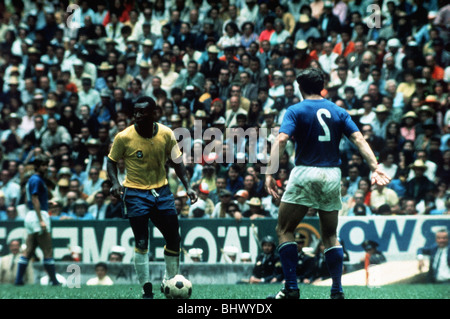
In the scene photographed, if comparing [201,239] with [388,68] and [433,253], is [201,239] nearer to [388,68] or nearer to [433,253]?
[433,253]

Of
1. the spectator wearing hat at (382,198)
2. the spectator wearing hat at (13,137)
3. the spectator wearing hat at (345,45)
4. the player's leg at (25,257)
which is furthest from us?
the spectator wearing hat at (13,137)

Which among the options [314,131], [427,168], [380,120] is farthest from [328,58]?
[314,131]

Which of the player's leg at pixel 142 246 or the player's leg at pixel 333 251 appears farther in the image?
the player's leg at pixel 142 246

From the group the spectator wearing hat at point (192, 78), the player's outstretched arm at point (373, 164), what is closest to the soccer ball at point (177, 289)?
the player's outstretched arm at point (373, 164)

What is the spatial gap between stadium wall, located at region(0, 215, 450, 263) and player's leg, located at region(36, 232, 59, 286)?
5.14 ft

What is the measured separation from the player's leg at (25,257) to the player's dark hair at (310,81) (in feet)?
22.8

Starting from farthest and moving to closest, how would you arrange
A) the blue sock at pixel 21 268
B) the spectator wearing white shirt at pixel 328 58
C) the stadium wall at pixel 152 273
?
1. the spectator wearing white shirt at pixel 328 58
2. the stadium wall at pixel 152 273
3. the blue sock at pixel 21 268

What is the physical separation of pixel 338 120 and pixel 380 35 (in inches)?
390

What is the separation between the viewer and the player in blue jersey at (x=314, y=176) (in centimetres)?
863

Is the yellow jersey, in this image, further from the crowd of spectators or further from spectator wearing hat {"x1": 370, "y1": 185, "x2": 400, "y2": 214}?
spectator wearing hat {"x1": 370, "y1": 185, "x2": 400, "y2": 214}

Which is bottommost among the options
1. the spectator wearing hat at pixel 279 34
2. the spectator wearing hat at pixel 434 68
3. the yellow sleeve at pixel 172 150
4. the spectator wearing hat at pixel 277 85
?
the yellow sleeve at pixel 172 150

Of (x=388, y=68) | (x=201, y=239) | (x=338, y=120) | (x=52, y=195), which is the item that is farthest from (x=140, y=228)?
(x=388, y=68)

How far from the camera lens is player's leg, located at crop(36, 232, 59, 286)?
1394 cm

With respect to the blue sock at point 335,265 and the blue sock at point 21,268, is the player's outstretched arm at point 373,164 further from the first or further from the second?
the blue sock at point 21,268
